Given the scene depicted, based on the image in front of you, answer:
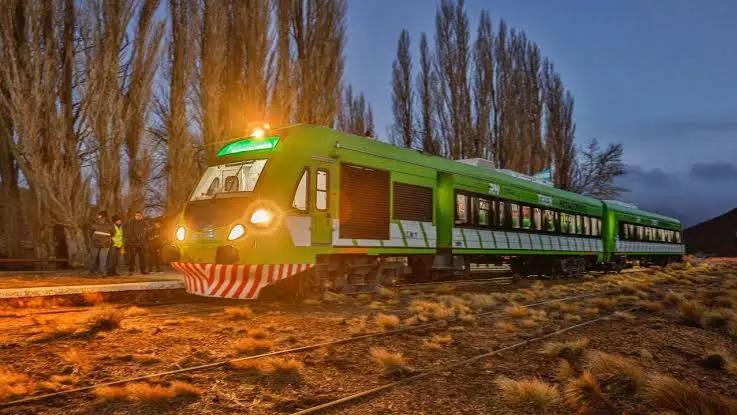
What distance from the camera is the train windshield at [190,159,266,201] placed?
955 centimetres

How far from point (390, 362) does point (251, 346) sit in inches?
61.9

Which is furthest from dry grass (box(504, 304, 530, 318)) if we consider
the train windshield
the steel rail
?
the train windshield

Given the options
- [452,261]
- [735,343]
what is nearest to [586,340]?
[735,343]

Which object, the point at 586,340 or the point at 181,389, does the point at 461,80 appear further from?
the point at 181,389

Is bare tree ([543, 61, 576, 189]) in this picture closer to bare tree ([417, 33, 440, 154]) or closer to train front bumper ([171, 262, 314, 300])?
bare tree ([417, 33, 440, 154])

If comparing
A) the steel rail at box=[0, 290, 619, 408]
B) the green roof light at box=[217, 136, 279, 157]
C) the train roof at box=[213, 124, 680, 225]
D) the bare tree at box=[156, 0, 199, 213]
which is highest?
the bare tree at box=[156, 0, 199, 213]

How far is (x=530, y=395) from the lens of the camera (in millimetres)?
4508

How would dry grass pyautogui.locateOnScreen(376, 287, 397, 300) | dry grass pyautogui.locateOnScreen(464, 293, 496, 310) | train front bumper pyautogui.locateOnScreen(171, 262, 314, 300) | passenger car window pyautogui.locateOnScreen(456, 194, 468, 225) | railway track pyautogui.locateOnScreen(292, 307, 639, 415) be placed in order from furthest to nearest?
passenger car window pyautogui.locateOnScreen(456, 194, 468, 225), dry grass pyautogui.locateOnScreen(376, 287, 397, 300), dry grass pyautogui.locateOnScreen(464, 293, 496, 310), train front bumper pyautogui.locateOnScreen(171, 262, 314, 300), railway track pyautogui.locateOnScreen(292, 307, 639, 415)

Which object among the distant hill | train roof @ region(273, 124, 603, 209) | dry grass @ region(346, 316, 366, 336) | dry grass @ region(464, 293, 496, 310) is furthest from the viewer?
the distant hill

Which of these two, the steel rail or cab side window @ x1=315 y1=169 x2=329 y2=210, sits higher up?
cab side window @ x1=315 y1=169 x2=329 y2=210

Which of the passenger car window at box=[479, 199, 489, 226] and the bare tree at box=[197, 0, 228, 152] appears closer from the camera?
the passenger car window at box=[479, 199, 489, 226]

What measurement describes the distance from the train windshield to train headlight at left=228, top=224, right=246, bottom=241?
65cm

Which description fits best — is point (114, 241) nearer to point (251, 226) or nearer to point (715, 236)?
point (251, 226)

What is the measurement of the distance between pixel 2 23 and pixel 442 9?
22.4 m
